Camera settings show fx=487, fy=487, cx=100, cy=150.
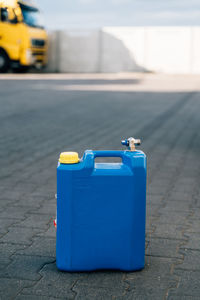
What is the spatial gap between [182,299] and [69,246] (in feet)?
2.20

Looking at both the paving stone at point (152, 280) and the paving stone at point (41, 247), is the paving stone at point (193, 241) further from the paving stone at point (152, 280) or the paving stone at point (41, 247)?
the paving stone at point (41, 247)

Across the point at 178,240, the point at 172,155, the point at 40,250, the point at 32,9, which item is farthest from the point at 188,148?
the point at 32,9

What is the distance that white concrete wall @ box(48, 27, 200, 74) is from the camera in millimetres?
29047

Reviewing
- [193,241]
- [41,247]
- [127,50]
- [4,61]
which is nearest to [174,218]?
[193,241]

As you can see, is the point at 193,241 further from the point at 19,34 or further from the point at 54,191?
the point at 19,34

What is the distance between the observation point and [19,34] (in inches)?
886

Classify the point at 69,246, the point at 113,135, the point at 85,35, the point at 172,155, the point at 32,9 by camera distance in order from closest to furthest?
the point at 69,246
the point at 172,155
the point at 113,135
the point at 32,9
the point at 85,35

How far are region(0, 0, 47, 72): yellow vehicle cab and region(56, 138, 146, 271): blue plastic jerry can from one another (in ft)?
67.5

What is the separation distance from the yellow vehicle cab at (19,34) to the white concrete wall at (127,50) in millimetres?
5501

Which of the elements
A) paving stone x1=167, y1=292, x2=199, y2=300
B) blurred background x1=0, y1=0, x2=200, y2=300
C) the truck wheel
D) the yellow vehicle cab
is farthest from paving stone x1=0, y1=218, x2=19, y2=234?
the truck wheel

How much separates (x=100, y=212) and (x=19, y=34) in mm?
20958

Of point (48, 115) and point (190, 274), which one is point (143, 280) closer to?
point (190, 274)

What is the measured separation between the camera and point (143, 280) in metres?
2.71

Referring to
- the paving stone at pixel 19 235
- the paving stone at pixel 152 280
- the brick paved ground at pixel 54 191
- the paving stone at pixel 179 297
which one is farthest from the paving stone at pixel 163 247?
the paving stone at pixel 19 235
